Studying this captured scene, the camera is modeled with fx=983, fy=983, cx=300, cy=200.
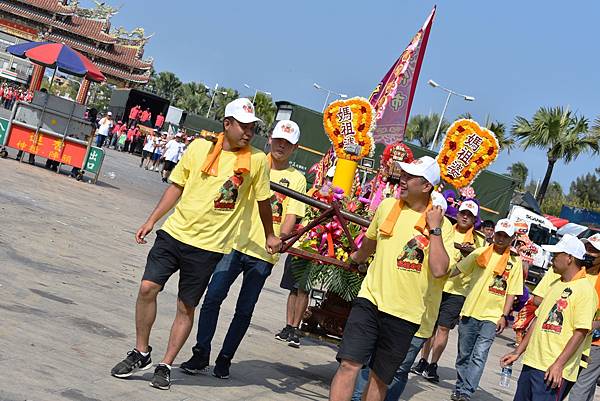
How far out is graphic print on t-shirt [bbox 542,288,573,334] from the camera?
725 cm

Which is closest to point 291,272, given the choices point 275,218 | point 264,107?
point 275,218

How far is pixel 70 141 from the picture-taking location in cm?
2280

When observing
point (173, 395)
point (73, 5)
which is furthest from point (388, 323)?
point (73, 5)

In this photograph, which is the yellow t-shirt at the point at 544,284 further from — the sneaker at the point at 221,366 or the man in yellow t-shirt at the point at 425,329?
the sneaker at the point at 221,366

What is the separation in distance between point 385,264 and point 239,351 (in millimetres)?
3172

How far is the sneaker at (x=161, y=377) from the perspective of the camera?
6.64 meters

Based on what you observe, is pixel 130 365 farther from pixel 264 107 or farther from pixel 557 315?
pixel 264 107

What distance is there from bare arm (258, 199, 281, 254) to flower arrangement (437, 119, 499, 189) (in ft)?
12.5

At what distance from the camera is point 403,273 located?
20.6ft

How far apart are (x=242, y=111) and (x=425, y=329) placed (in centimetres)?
199

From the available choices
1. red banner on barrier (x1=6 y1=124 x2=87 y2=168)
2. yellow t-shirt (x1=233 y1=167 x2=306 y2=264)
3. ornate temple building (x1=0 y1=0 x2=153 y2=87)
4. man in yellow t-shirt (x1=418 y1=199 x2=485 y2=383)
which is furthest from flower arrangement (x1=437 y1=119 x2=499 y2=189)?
ornate temple building (x1=0 y1=0 x2=153 y2=87)

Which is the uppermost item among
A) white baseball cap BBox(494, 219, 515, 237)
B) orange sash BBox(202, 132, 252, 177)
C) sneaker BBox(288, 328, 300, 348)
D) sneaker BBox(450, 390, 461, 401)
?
white baseball cap BBox(494, 219, 515, 237)

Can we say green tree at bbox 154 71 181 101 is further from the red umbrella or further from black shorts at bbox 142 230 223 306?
black shorts at bbox 142 230 223 306

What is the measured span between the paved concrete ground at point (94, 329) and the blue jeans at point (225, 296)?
30 cm
